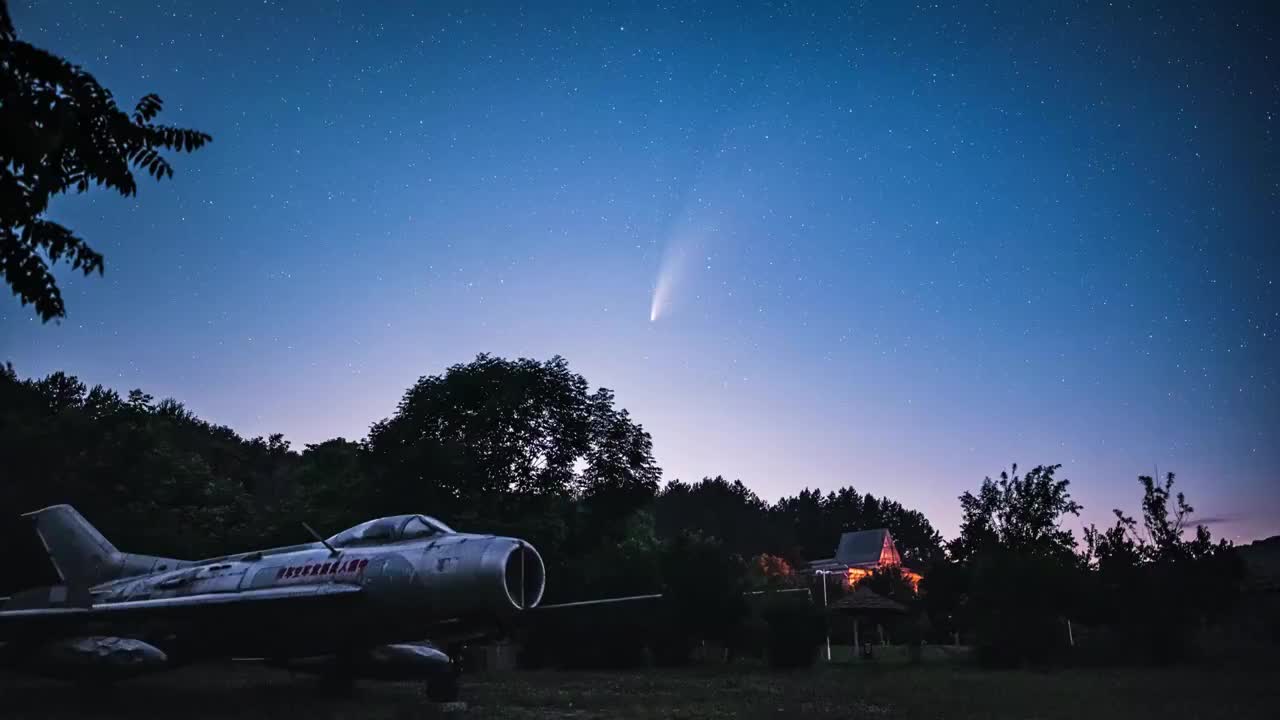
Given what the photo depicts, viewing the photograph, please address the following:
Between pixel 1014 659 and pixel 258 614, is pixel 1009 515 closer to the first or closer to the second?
pixel 1014 659

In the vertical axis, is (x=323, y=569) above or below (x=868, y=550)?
below

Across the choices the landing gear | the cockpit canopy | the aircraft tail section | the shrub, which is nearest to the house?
the shrub

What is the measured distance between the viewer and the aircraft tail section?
21516mm

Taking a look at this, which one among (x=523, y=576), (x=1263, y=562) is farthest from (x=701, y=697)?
(x=1263, y=562)

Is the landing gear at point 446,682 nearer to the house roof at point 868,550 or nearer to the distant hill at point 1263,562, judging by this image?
the distant hill at point 1263,562

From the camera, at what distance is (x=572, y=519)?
49.0 m

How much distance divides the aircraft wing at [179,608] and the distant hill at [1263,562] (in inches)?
1844

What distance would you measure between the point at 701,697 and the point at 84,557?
1740 centimetres

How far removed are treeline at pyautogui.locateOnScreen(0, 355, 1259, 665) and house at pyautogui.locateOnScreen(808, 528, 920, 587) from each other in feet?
113

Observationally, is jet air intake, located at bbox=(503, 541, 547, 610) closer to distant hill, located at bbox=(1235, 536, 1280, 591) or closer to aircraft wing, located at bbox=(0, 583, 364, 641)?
aircraft wing, located at bbox=(0, 583, 364, 641)

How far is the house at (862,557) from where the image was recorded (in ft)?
326

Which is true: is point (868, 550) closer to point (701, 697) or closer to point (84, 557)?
A: point (701, 697)

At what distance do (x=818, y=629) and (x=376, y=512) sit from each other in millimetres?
22267

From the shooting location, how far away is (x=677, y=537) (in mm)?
36312
